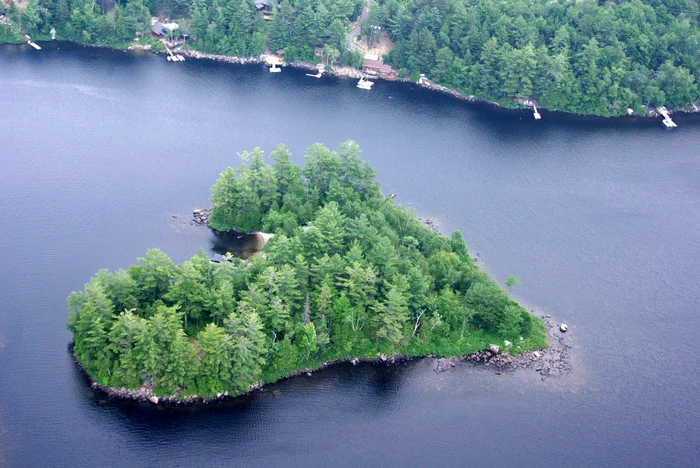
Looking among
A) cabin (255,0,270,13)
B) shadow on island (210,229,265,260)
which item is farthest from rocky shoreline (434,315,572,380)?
cabin (255,0,270,13)

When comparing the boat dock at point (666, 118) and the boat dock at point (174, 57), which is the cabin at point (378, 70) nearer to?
the boat dock at point (174, 57)

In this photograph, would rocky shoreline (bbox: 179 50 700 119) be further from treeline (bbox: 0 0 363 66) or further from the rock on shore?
the rock on shore

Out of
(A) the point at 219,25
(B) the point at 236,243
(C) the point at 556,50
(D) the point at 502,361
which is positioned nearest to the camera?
(D) the point at 502,361

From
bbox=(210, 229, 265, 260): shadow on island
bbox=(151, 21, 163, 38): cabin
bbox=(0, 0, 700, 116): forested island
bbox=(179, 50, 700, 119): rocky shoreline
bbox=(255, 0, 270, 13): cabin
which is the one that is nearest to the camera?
bbox=(210, 229, 265, 260): shadow on island

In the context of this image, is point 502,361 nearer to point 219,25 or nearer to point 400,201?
point 400,201

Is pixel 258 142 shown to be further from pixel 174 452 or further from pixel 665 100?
pixel 665 100

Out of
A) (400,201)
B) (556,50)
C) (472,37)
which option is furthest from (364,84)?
(400,201)
